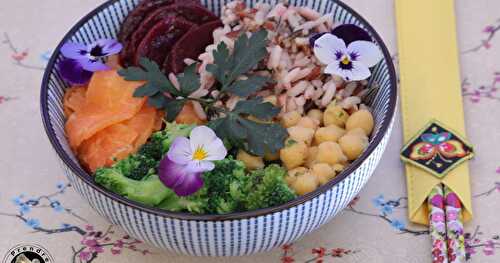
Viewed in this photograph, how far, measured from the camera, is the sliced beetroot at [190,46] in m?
1.79

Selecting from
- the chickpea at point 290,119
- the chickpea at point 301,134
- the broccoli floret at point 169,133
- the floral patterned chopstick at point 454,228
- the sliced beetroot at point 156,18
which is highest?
the sliced beetroot at point 156,18

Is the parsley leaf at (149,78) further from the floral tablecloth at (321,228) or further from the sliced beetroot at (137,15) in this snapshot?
the floral tablecloth at (321,228)

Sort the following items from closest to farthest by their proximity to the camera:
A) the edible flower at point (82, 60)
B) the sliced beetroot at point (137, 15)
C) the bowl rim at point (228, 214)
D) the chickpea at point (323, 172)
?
the bowl rim at point (228, 214), the chickpea at point (323, 172), the edible flower at point (82, 60), the sliced beetroot at point (137, 15)

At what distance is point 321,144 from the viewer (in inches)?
62.9

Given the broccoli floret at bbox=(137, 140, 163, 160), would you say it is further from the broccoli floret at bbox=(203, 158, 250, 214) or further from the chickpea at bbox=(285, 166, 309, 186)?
the chickpea at bbox=(285, 166, 309, 186)

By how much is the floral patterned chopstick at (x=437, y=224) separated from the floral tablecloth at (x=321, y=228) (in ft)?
0.11

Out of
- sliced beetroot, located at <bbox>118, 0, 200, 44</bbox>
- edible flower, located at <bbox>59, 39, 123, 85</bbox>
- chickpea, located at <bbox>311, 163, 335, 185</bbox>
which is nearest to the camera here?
chickpea, located at <bbox>311, 163, 335, 185</bbox>

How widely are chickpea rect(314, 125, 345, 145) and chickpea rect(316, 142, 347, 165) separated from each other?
0.12 ft

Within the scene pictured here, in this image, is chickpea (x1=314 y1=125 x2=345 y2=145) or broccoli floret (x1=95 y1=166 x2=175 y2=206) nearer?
broccoli floret (x1=95 y1=166 x2=175 y2=206)

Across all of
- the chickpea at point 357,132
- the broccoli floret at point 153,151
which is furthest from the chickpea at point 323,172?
the broccoli floret at point 153,151

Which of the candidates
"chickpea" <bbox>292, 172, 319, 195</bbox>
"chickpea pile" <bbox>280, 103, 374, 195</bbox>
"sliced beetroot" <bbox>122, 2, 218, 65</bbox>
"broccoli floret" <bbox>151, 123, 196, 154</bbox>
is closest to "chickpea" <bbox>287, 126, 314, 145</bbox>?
"chickpea pile" <bbox>280, 103, 374, 195</bbox>

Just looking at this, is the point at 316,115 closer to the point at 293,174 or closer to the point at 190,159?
the point at 293,174

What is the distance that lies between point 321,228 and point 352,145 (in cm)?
25

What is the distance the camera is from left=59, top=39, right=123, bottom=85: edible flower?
1749 millimetres
